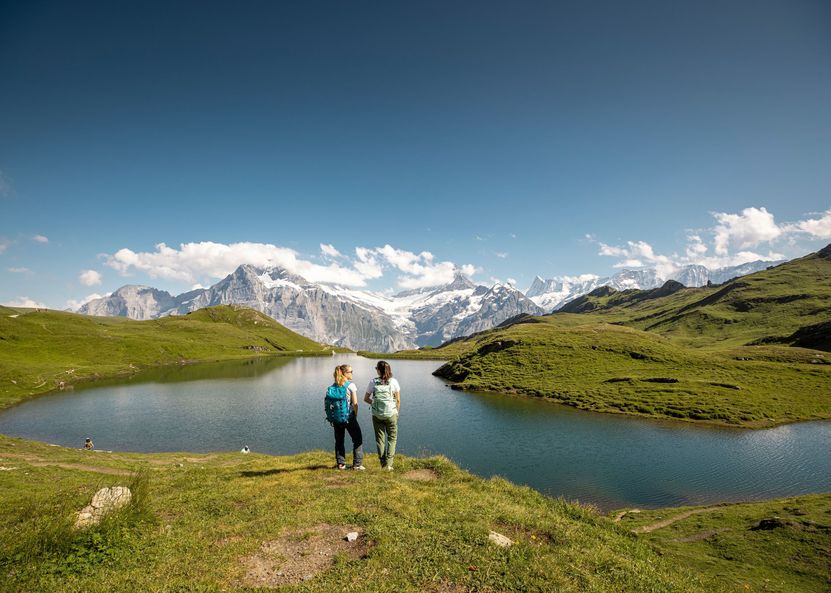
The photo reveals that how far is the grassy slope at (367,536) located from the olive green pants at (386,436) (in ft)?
4.41

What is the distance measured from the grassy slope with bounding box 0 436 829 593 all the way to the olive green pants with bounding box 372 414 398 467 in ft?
4.41

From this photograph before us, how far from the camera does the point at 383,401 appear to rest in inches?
765

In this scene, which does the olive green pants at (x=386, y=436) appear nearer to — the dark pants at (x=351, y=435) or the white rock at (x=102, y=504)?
the dark pants at (x=351, y=435)

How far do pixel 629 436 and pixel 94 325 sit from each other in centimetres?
23722

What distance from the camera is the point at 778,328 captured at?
577 feet

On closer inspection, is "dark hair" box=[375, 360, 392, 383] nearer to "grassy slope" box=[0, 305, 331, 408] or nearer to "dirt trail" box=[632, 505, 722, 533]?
"dirt trail" box=[632, 505, 722, 533]

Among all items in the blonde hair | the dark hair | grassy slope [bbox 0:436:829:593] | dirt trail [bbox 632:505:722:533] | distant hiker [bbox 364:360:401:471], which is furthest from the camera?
dirt trail [bbox 632:505:722:533]

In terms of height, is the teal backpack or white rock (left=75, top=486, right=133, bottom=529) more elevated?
the teal backpack

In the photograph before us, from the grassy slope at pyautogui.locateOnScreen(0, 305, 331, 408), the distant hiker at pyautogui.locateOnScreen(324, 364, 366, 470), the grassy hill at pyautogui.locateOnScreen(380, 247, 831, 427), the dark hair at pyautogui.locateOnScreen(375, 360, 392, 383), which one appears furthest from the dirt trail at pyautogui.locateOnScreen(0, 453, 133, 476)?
the grassy hill at pyautogui.locateOnScreen(380, 247, 831, 427)

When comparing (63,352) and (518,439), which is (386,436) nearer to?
(518,439)

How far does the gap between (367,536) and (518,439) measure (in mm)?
49687

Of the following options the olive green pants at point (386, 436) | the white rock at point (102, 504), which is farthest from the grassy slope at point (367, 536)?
the olive green pants at point (386, 436)

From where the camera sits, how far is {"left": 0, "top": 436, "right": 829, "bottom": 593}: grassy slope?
32.1 feet

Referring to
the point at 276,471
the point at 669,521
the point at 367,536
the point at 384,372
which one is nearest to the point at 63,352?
the point at 276,471
